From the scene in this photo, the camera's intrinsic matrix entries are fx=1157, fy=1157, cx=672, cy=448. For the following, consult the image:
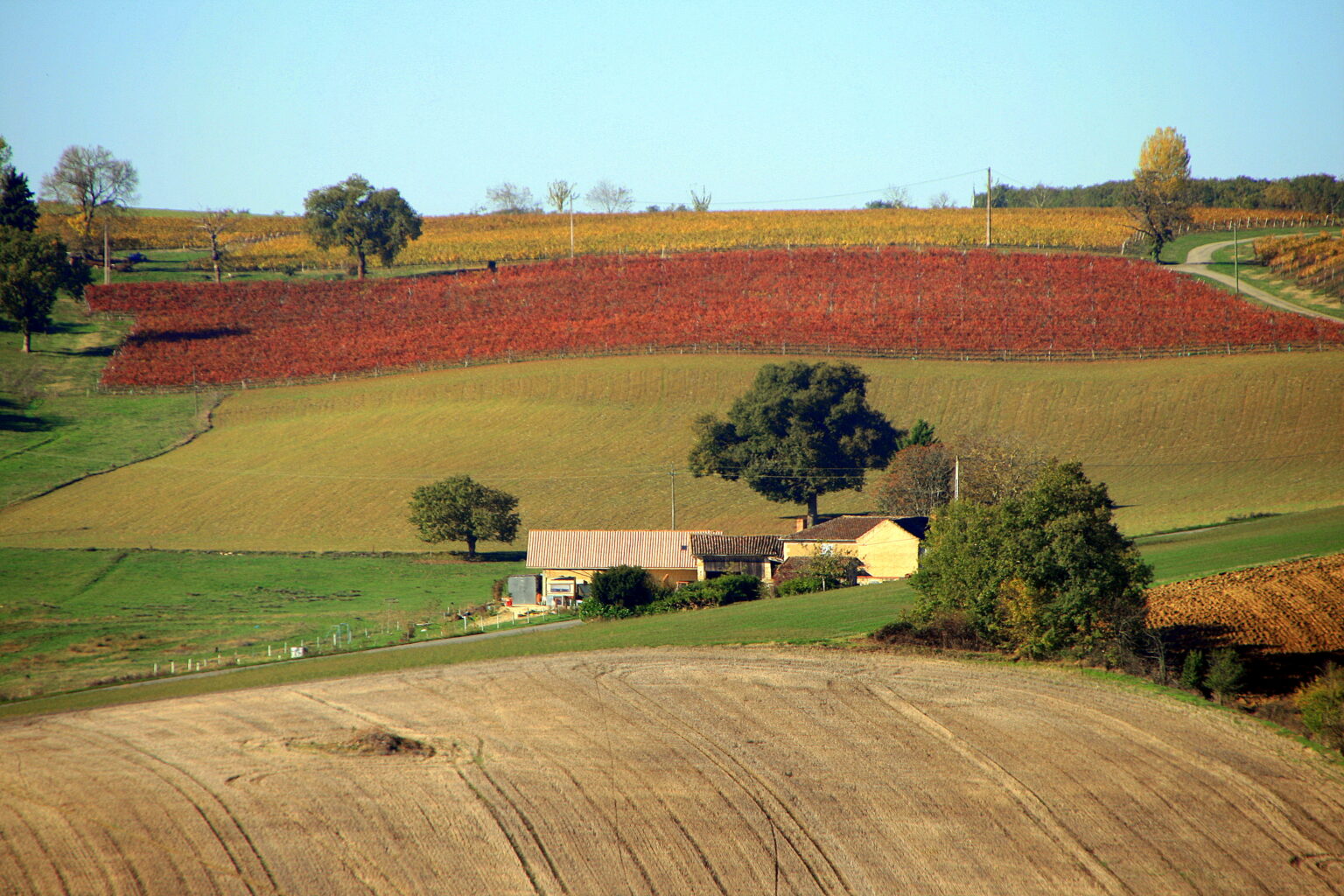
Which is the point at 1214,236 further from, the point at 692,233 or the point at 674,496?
the point at 674,496

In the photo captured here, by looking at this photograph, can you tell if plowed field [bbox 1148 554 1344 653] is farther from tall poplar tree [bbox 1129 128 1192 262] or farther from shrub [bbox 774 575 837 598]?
tall poplar tree [bbox 1129 128 1192 262]

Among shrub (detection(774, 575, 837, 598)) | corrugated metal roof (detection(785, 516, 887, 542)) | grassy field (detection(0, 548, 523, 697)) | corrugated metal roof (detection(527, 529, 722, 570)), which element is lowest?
grassy field (detection(0, 548, 523, 697))

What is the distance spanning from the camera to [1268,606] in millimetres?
36750

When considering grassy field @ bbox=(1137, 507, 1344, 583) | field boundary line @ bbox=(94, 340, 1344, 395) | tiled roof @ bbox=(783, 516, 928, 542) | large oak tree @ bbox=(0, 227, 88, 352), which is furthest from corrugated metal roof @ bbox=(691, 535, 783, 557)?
large oak tree @ bbox=(0, 227, 88, 352)

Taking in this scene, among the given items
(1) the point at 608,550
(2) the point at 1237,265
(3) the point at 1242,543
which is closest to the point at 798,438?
(1) the point at 608,550

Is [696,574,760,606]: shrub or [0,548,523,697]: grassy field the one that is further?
[696,574,760,606]: shrub

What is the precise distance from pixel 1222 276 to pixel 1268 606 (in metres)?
78.7

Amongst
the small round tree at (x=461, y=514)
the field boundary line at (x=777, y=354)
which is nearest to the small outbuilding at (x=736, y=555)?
the small round tree at (x=461, y=514)

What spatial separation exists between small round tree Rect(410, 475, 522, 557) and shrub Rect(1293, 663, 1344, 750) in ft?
149

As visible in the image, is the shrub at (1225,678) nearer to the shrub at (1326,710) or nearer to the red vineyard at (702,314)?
the shrub at (1326,710)

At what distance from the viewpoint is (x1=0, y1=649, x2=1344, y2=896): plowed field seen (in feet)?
63.8

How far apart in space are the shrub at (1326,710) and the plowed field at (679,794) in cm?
91

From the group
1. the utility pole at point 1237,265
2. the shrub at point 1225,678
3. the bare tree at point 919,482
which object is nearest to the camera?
the shrub at point 1225,678

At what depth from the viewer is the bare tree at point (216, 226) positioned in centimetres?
12544
